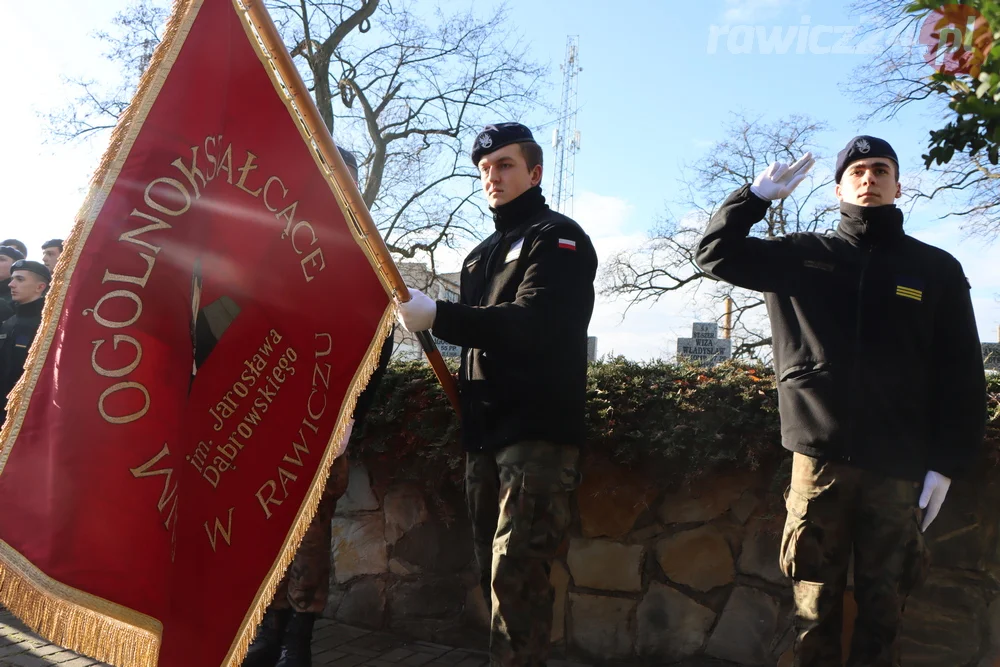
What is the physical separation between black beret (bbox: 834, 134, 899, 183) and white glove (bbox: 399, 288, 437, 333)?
1.53 metres

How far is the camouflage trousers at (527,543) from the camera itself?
2430 millimetres

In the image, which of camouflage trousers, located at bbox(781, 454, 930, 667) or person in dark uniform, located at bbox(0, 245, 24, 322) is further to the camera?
person in dark uniform, located at bbox(0, 245, 24, 322)

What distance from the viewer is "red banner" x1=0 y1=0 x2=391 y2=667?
5.86 feet

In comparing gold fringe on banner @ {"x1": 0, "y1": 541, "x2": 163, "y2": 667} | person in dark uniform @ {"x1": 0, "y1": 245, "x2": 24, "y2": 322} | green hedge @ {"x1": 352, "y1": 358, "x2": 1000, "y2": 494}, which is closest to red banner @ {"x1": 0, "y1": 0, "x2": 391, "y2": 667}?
gold fringe on banner @ {"x1": 0, "y1": 541, "x2": 163, "y2": 667}

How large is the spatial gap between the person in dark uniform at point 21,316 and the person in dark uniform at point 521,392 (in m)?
3.76

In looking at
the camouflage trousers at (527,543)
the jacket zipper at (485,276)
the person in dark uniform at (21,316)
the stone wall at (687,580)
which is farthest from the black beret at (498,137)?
the person in dark uniform at (21,316)

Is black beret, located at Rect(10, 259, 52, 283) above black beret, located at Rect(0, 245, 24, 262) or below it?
below

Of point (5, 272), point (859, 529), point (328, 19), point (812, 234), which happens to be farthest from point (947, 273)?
point (328, 19)

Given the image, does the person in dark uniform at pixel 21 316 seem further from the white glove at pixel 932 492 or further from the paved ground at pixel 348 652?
the white glove at pixel 932 492

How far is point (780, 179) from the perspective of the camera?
264cm

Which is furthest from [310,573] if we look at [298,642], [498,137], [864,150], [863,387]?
[864,150]

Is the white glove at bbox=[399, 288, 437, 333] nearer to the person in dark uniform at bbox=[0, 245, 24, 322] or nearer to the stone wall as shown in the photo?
the stone wall

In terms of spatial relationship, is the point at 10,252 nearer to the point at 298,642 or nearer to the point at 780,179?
the point at 298,642

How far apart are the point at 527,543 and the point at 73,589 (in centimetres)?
125
